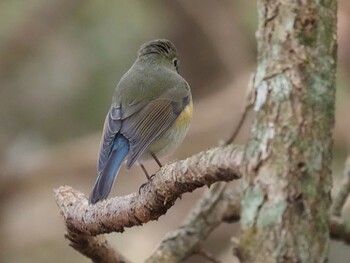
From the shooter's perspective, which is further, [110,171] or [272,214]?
[110,171]

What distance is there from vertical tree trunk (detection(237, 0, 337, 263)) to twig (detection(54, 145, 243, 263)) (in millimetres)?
163

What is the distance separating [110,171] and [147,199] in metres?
0.72

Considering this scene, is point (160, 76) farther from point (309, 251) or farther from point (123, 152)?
point (309, 251)

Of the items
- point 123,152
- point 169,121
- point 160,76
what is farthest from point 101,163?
point 160,76

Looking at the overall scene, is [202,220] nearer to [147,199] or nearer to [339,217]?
[339,217]

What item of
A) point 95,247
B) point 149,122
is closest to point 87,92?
point 149,122

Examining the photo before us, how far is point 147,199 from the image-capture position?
2639 millimetres

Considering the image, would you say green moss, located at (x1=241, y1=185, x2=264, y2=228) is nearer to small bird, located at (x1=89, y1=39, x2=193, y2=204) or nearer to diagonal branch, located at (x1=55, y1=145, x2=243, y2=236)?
diagonal branch, located at (x1=55, y1=145, x2=243, y2=236)

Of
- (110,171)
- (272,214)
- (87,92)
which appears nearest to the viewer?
Result: (272,214)

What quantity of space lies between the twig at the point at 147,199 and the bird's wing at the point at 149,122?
43 centimetres

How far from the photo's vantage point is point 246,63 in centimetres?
643

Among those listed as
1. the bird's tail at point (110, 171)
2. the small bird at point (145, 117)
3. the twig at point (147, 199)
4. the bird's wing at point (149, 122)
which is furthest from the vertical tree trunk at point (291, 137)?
the bird's wing at point (149, 122)

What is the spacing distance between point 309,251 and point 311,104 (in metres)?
0.30

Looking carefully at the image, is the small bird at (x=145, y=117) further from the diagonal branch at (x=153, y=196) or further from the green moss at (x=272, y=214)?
the green moss at (x=272, y=214)
